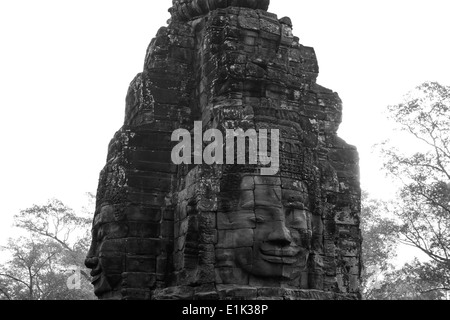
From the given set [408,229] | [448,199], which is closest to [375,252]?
[408,229]

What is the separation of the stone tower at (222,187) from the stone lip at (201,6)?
0.02 m

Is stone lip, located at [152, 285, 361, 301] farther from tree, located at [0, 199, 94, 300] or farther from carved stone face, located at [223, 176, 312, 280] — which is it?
tree, located at [0, 199, 94, 300]

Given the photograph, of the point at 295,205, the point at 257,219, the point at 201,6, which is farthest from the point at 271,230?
the point at 201,6

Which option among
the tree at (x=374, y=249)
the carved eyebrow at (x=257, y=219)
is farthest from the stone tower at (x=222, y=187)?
the tree at (x=374, y=249)

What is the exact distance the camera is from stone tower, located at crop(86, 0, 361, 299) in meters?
7.86

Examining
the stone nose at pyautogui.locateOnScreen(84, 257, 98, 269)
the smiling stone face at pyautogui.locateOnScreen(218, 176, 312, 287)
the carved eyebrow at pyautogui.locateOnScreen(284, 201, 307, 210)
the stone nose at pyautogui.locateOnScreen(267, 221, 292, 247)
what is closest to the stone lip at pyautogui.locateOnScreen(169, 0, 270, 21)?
the smiling stone face at pyautogui.locateOnScreen(218, 176, 312, 287)

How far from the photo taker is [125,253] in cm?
862

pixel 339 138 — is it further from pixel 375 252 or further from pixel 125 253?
pixel 375 252

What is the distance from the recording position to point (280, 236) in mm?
7777

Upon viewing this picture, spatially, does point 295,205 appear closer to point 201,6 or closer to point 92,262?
point 92,262

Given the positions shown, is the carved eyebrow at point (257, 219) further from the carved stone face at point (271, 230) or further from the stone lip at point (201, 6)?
the stone lip at point (201, 6)

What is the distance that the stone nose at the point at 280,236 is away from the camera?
778 centimetres

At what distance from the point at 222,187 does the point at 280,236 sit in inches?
38.3
